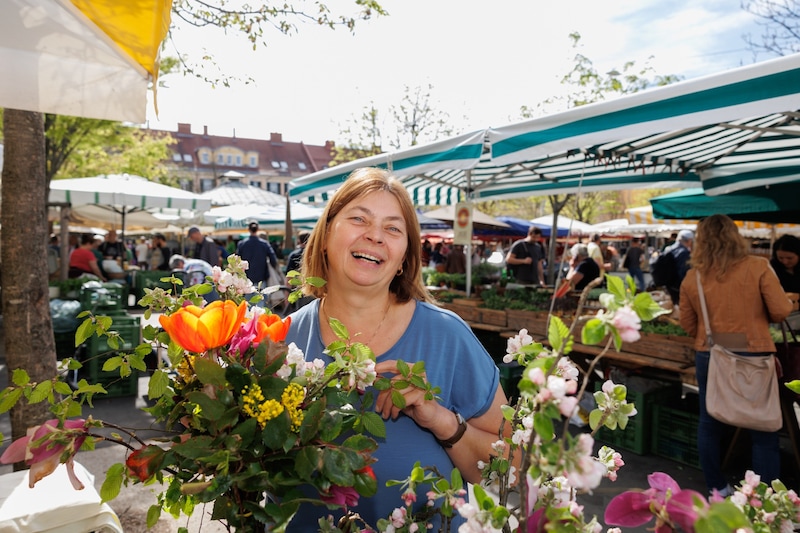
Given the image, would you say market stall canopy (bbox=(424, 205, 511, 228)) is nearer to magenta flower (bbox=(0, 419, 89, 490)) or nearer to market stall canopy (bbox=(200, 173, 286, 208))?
market stall canopy (bbox=(200, 173, 286, 208))

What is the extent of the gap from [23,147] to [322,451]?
2.63 meters

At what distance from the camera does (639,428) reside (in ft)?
14.8

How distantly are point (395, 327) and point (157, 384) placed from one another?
2.93 feet

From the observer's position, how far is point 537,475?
50cm

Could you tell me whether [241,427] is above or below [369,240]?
below

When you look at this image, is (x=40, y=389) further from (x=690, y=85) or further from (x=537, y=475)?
(x=690, y=85)

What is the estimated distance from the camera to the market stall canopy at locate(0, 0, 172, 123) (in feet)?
5.87

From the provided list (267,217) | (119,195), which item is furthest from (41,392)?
(267,217)

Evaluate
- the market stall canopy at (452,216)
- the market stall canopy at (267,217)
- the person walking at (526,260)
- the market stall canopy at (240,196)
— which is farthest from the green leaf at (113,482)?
the market stall canopy at (240,196)

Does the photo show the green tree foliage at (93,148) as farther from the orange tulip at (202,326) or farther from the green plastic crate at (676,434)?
the orange tulip at (202,326)

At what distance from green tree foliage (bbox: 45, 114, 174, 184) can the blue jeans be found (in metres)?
10.1

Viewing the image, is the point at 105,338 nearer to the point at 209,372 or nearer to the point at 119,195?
the point at 119,195

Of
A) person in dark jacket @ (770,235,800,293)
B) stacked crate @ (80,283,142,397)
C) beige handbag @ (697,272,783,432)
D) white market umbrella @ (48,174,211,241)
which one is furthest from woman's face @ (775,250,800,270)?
white market umbrella @ (48,174,211,241)

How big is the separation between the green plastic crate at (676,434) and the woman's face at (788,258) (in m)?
1.96
